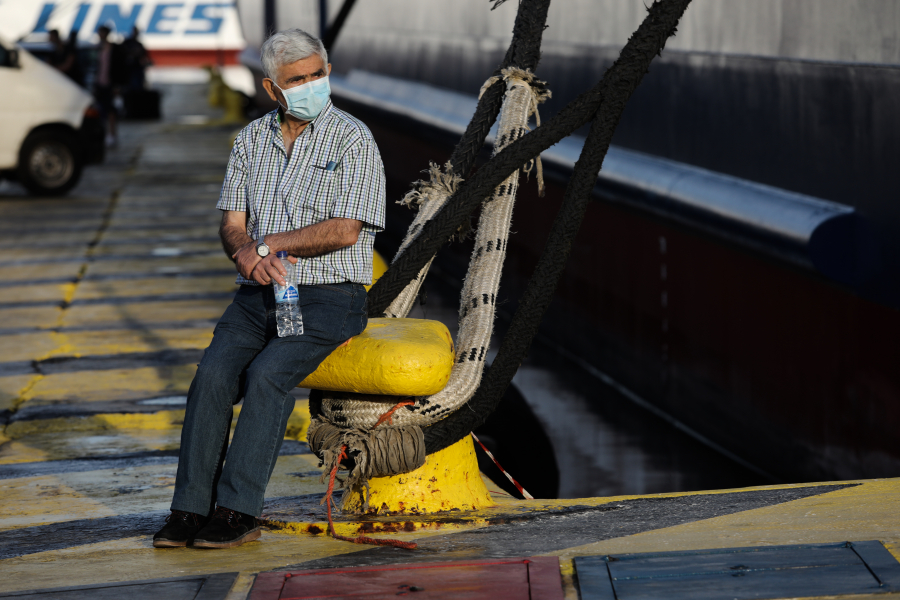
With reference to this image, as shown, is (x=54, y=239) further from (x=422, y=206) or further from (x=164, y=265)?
(x=422, y=206)

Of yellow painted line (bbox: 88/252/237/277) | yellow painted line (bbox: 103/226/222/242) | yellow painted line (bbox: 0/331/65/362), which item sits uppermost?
yellow painted line (bbox: 0/331/65/362)

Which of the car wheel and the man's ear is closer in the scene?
the man's ear

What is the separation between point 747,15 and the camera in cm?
522

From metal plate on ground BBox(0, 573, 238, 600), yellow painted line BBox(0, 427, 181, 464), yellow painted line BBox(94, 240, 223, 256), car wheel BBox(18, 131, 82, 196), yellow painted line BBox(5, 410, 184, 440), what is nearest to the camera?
metal plate on ground BBox(0, 573, 238, 600)

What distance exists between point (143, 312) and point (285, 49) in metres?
4.18

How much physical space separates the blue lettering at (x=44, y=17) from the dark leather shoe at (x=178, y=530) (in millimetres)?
34917

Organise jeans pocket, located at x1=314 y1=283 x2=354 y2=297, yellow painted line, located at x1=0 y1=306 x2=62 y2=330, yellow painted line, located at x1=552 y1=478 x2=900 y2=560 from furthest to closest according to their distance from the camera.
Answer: yellow painted line, located at x1=0 y1=306 x2=62 y2=330 → jeans pocket, located at x1=314 y1=283 x2=354 y2=297 → yellow painted line, located at x1=552 y1=478 x2=900 y2=560

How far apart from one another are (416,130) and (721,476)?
16.7ft

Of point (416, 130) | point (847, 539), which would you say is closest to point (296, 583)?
point (847, 539)

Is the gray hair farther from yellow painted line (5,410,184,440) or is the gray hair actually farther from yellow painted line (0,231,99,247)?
yellow painted line (0,231,99,247)

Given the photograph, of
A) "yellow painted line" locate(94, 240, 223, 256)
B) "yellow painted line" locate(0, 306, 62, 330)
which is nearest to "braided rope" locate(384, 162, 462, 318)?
"yellow painted line" locate(0, 306, 62, 330)

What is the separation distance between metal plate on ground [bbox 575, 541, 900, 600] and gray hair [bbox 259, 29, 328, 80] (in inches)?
60.4

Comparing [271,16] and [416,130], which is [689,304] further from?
[271,16]

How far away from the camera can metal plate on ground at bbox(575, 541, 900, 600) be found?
2.30m
